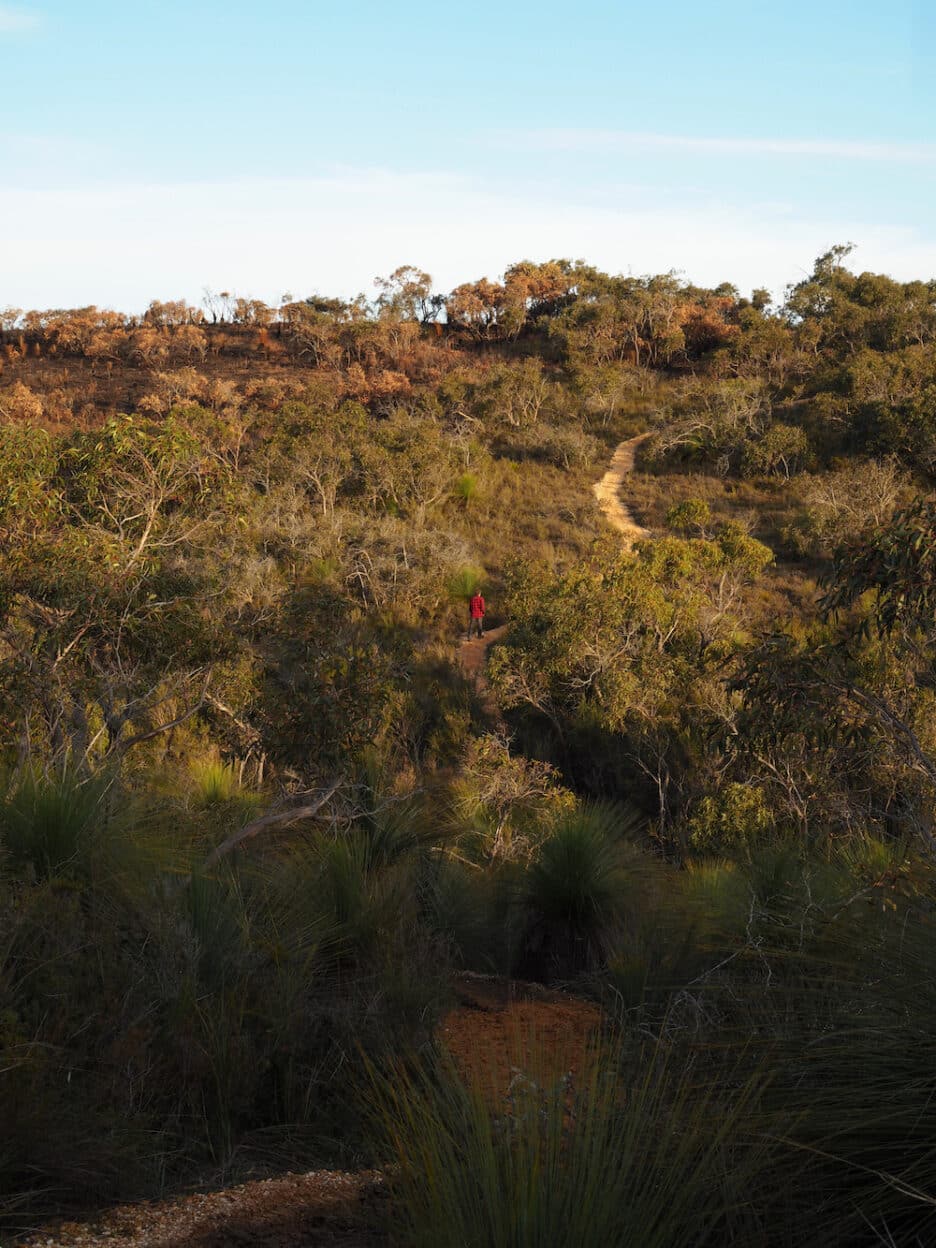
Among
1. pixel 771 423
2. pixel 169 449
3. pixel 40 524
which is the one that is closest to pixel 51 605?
pixel 40 524

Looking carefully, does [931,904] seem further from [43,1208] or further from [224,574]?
[224,574]

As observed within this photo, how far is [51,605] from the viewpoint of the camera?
8.39 m

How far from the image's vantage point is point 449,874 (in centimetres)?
739

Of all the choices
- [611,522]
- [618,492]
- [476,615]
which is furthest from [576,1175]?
[618,492]

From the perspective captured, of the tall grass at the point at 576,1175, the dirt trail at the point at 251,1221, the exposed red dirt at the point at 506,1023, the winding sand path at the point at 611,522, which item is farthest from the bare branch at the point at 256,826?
the winding sand path at the point at 611,522

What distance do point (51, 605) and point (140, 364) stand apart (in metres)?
42.0

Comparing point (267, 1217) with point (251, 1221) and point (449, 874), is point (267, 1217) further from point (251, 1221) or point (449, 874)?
point (449, 874)

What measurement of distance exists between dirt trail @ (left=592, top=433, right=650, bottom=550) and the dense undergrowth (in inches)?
257

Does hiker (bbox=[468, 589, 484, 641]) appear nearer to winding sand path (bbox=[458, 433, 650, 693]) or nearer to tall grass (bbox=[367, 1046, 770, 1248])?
winding sand path (bbox=[458, 433, 650, 693])

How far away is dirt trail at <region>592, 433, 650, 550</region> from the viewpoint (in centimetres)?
2965

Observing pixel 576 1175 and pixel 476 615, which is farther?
pixel 476 615

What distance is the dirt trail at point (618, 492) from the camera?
29.6m

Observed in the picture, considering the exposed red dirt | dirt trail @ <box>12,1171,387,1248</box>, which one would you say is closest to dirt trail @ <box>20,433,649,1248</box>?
dirt trail @ <box>12,1171,387,1248</box>

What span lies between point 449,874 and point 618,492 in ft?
92.2
